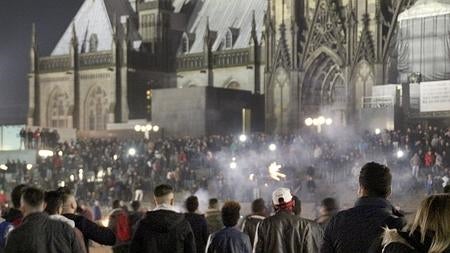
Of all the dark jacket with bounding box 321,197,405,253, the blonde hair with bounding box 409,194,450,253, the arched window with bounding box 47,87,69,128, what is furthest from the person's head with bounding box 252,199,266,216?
the arched window with bounding box 47,87,69,128

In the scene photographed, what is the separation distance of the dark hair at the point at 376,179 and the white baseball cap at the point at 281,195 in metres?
2.31

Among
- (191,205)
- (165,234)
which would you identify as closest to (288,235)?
(165,234)

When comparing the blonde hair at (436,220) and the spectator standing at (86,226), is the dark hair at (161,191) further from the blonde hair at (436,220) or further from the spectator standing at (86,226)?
the blonde hair at (436,220)

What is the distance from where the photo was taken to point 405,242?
4.20 metres

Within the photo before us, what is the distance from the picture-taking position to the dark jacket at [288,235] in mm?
7668

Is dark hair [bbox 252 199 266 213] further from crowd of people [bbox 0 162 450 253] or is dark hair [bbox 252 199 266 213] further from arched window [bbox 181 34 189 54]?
arched window [bbox 181 34 189 54]

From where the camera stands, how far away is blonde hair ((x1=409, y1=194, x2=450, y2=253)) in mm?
4062

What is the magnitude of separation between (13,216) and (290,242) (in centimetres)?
295

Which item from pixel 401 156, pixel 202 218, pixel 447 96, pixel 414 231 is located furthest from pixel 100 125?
pixel 414 231

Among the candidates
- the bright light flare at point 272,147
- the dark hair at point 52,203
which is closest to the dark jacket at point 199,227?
the dark hair at point 52,203

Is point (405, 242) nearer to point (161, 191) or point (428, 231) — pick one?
point (428, 231)

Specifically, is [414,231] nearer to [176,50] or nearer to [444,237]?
[444,237]

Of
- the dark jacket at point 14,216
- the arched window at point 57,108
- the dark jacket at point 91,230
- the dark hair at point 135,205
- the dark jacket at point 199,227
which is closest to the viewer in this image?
the dark jacket at point 91,230

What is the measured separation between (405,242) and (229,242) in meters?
4.10
